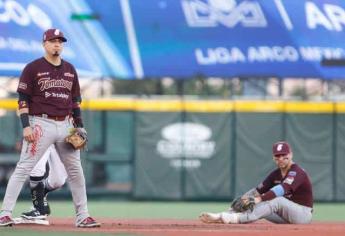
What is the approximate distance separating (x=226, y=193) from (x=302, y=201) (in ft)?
29.2

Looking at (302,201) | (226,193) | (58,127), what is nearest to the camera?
(58,127)

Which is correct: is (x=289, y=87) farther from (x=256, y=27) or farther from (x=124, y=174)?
(x=256, y=27)

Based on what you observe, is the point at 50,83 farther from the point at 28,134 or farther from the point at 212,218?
the point at 212,218

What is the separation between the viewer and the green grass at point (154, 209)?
47.3ft

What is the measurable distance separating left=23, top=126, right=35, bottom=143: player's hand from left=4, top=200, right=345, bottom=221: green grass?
5.09m

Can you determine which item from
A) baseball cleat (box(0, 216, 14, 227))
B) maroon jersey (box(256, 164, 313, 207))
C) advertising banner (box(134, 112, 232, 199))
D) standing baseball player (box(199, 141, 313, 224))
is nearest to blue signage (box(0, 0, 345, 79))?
advertising banner (box(134, 112, 232, 199))

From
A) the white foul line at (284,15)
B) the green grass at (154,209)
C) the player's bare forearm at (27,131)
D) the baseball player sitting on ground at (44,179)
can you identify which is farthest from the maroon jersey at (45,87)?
the white foul line at (284,15)

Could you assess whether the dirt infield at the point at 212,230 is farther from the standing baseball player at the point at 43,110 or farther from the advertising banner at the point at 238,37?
the advertising banner at the point at 238,37

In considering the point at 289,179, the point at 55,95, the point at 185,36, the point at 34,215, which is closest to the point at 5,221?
the point at 34,215

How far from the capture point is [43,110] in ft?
29.2

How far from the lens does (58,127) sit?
8969mm

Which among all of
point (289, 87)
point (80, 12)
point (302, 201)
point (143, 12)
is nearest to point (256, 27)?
point (143, 12)

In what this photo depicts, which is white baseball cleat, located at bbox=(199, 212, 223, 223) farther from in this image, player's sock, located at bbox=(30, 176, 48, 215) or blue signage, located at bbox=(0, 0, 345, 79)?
blue signage, located at bbox=(0, 0, 345, 79)

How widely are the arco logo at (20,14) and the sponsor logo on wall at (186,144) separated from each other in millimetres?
4186
